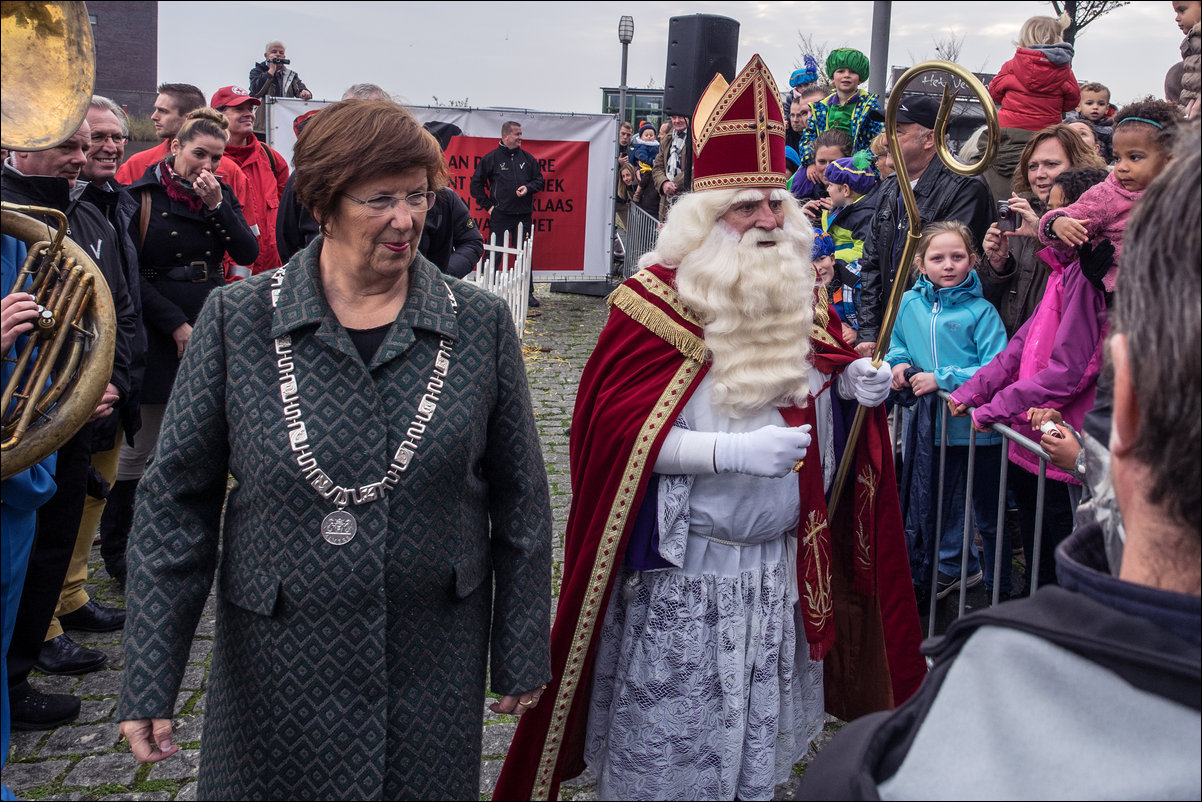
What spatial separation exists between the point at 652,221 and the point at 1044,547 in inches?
359

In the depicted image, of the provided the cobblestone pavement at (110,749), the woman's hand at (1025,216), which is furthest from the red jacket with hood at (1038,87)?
the cobblestone pavement at (110,749)

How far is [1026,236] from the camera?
4.51 m

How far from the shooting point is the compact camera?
4516 mm

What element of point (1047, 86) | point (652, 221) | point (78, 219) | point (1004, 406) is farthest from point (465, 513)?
point (652, 221)

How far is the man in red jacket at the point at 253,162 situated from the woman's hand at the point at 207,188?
1997 millimetres

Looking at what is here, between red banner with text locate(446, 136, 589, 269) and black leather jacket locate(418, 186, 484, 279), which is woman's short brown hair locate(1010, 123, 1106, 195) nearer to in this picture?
black leather jacket locate(418, 186, 484, 279)

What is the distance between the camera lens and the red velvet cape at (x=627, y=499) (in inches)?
113

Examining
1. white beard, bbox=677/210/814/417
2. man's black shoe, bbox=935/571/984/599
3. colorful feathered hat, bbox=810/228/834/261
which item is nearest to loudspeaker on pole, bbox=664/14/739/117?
Answer: colorful feathered hat, bbox=810/228/834/261

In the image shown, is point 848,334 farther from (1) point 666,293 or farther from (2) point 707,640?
(2) point 707,640

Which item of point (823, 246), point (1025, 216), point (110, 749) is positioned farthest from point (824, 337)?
point (823, 246)

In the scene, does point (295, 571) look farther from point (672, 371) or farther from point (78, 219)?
point (78, 219)

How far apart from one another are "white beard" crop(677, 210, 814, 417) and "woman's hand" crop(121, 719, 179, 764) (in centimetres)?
157

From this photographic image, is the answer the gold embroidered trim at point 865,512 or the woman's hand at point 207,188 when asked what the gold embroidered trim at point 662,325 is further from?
the woman's hand at point 207,188

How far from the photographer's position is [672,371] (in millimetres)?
2912
